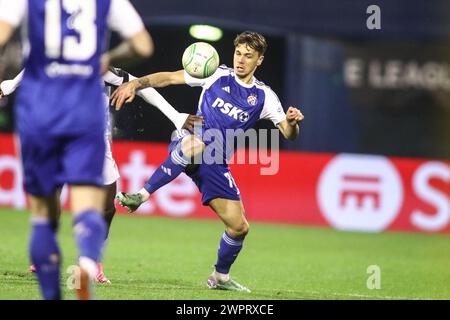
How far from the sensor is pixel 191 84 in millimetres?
8438

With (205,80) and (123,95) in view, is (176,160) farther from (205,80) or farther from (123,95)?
(123,95)

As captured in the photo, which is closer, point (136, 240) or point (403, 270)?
point (403, 270)

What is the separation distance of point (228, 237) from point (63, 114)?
3.06 meters

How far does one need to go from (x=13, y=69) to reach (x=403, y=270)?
9029mm

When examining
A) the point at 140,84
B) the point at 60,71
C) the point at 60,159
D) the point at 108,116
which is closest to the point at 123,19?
the point at 60,71

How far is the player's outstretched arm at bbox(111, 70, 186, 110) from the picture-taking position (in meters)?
7.29

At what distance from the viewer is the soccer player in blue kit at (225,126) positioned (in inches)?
326

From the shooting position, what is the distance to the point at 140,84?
7.80 meters

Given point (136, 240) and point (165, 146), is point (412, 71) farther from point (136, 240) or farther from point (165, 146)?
point (136, 240)

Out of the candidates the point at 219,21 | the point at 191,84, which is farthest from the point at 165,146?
the point at 191,84

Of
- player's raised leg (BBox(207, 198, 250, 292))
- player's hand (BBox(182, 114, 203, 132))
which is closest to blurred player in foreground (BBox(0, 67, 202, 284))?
player's hand (BBox(182, 114, 203, 132))

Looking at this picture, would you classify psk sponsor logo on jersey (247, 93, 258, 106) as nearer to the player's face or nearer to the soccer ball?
the player's face

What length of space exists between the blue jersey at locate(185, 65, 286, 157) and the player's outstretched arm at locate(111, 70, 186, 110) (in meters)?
0.10
